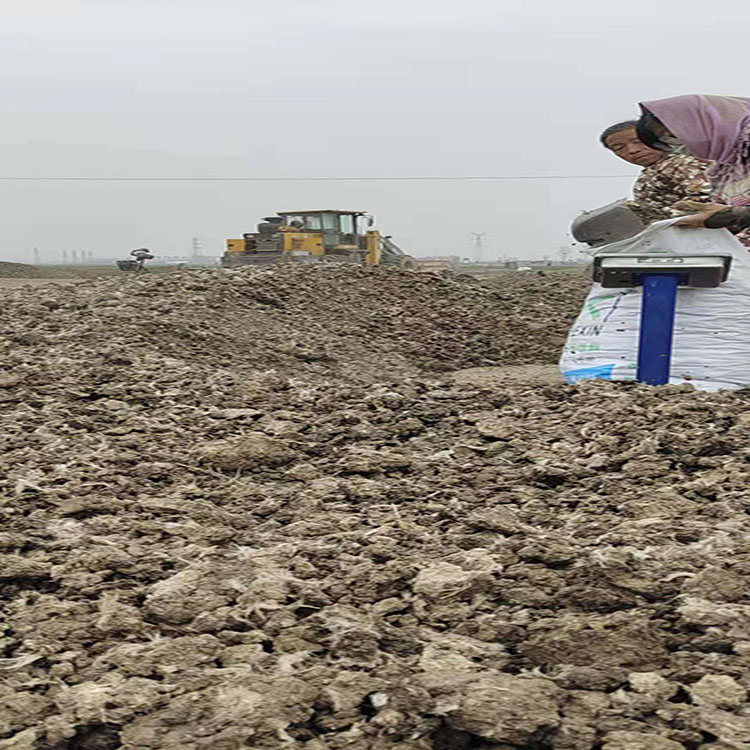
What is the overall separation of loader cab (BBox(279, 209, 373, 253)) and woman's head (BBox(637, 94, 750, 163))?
13.3 metres

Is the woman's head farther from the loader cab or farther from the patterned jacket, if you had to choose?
the loader cab

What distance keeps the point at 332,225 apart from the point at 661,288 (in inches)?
561

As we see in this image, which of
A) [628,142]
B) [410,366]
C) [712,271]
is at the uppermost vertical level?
[628,142]

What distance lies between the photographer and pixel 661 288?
3.68 meters

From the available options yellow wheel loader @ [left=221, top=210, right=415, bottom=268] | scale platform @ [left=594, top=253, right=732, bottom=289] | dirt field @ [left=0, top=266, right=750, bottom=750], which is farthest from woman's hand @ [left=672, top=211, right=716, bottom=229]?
yellow wheel loader @ [left=221, top=210, right=415, bottom=268]

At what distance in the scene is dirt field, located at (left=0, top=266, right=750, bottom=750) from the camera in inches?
48.5

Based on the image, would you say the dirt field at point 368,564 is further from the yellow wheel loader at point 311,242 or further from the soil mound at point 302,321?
the yellow wheel loader at point 311,242

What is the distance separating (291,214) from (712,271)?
580 inches

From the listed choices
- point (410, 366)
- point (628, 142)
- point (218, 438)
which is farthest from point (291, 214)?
point (218, 438)

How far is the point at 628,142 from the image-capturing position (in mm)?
4230

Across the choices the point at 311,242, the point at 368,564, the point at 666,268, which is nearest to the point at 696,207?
the point at 666,268

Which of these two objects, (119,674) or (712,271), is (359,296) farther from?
(119,674)

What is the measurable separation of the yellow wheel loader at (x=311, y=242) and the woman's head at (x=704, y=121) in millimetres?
11361

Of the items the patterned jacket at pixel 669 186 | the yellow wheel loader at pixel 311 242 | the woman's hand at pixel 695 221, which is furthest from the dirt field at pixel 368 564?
the yellow wheel loader at pixel 311 242
